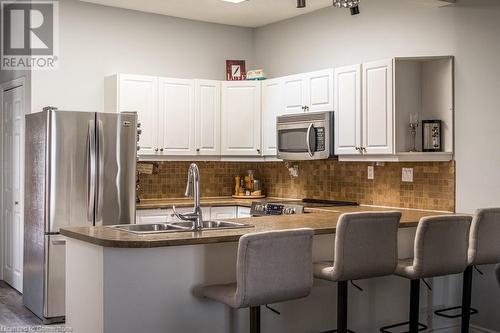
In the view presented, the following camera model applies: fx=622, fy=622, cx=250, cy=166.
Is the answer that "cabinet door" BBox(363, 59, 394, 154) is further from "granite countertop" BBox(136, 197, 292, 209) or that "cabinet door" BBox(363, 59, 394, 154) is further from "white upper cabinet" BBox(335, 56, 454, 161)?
"granite countertop" BBox(136, 197, 292, 209)

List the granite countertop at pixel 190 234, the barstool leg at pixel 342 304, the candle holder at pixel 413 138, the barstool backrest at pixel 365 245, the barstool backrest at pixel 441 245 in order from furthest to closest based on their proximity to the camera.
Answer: the candle holder at pixel 413 138 < the barstool backrest at pixel 441 245 < the barstool leg at pixel 342 304 < the barstool backrest at pixel 365 245 < the granite countertop at pixel 190 234

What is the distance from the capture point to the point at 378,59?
555cm

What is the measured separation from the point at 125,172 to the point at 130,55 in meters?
1.54

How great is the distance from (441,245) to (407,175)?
1.55 m

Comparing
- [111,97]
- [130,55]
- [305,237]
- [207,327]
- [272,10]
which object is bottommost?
[207,327]

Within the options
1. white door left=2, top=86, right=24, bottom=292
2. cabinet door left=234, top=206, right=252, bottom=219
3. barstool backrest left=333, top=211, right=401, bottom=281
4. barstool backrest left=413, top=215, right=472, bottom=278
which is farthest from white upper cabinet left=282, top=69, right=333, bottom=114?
white door left=2, top=86, right=24, bottom=292

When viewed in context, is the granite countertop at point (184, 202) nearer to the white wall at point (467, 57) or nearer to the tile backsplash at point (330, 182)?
the tile backsplash at point (330, 182)

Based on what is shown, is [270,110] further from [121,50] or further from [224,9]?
[121,50]

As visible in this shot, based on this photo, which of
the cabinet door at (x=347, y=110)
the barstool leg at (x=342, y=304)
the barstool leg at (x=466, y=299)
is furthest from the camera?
the cabinet door at (x=347, y=110)

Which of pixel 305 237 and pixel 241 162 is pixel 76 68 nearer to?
pixel 241 162

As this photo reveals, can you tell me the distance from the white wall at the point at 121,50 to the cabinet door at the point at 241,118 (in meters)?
0.50

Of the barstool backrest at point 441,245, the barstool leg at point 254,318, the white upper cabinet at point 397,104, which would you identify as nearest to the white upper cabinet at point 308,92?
the white upper cabinet at point 397,104

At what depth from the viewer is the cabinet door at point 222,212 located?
6195 mm

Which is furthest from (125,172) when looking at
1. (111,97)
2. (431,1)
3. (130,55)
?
(431,1)
